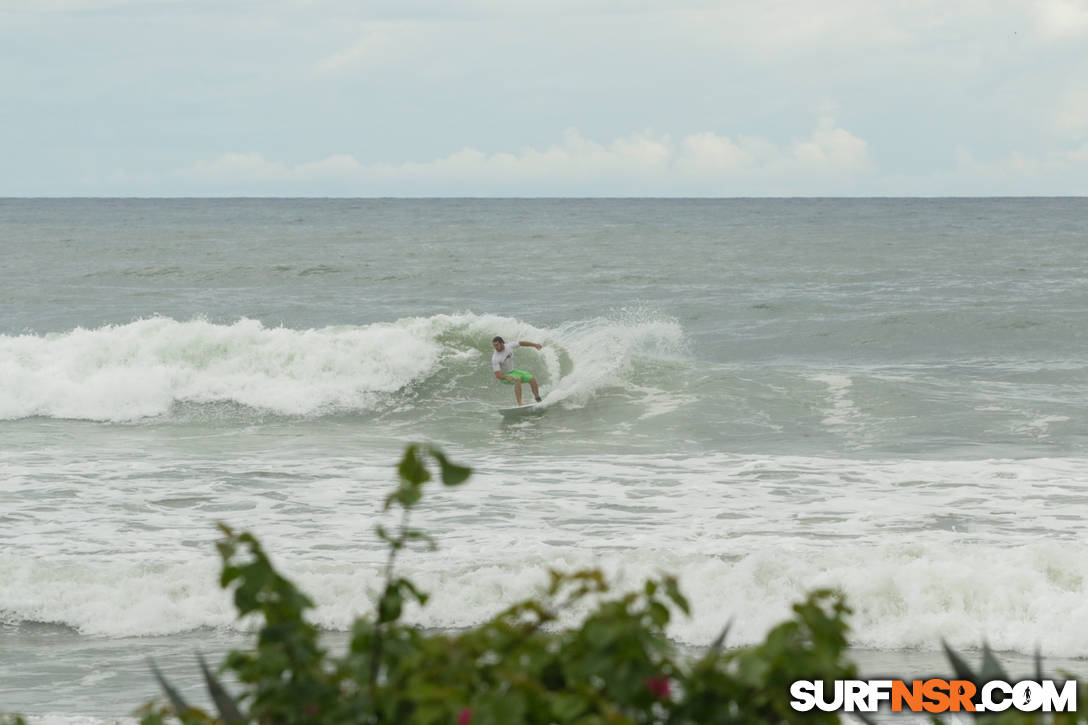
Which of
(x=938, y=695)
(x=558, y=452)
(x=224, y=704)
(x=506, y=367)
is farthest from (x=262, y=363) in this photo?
(x=938, y=695)

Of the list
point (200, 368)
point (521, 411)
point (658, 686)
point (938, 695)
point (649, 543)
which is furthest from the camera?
point (200, 368)

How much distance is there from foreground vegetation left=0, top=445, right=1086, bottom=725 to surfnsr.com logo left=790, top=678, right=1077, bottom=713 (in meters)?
0.03

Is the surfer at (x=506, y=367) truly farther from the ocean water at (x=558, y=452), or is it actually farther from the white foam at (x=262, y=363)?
the white foam at (x=262, y=363)

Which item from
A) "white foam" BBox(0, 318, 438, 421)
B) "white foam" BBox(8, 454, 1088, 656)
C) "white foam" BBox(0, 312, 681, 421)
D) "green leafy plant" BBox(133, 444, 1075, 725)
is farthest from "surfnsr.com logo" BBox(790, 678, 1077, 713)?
"white foam" BBox(0, 318, 438, 421)

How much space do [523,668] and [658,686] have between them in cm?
28

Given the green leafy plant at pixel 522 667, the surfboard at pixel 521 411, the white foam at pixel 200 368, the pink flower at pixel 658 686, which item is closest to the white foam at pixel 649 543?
the surfboard at pixel 521 411

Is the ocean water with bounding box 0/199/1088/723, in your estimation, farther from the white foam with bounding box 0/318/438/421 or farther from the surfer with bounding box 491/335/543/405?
the surfer with bounding box 491/335/543/405

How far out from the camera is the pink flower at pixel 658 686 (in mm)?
2191

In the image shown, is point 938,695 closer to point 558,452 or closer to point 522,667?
point 522,667

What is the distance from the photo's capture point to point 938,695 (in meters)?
2.86

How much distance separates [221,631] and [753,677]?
7231 millimetres

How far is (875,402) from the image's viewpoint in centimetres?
1927

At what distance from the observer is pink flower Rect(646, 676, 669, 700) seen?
2.19 metres

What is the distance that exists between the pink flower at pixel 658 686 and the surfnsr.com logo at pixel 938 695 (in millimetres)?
233
